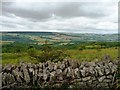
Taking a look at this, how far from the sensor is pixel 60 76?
8.38 metres

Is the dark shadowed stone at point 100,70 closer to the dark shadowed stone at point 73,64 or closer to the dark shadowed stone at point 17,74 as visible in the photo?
the dark shadowed stone at point 73,64

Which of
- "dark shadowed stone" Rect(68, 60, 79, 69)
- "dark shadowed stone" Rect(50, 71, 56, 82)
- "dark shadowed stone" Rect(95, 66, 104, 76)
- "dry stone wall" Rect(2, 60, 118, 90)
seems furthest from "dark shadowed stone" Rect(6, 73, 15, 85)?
"dark shadowed stone" Rect(95, 66, 104, 76)

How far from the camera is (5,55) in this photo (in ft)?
47.0

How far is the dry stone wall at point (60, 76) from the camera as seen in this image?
8.35m

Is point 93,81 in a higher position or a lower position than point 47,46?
lower

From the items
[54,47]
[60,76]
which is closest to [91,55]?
[54,47]

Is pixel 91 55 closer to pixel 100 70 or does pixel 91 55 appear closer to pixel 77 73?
pixel 100 70

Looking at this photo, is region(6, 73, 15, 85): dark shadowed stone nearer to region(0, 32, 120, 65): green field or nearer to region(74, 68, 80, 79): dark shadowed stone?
region(0, 32, 120, 65): green field

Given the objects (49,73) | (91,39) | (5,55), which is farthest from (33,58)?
(91,39)

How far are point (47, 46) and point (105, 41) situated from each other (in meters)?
5.93

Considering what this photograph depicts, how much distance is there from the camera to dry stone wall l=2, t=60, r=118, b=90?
8.35 metres

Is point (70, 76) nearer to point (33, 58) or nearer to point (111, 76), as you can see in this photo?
point (111, 76)

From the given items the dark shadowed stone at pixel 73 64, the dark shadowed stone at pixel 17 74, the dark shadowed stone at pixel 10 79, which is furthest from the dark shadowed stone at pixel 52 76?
the dark shadowed stone at pixel 10 79

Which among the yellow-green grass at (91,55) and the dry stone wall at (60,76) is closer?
the dry stone wall at (60,76)
